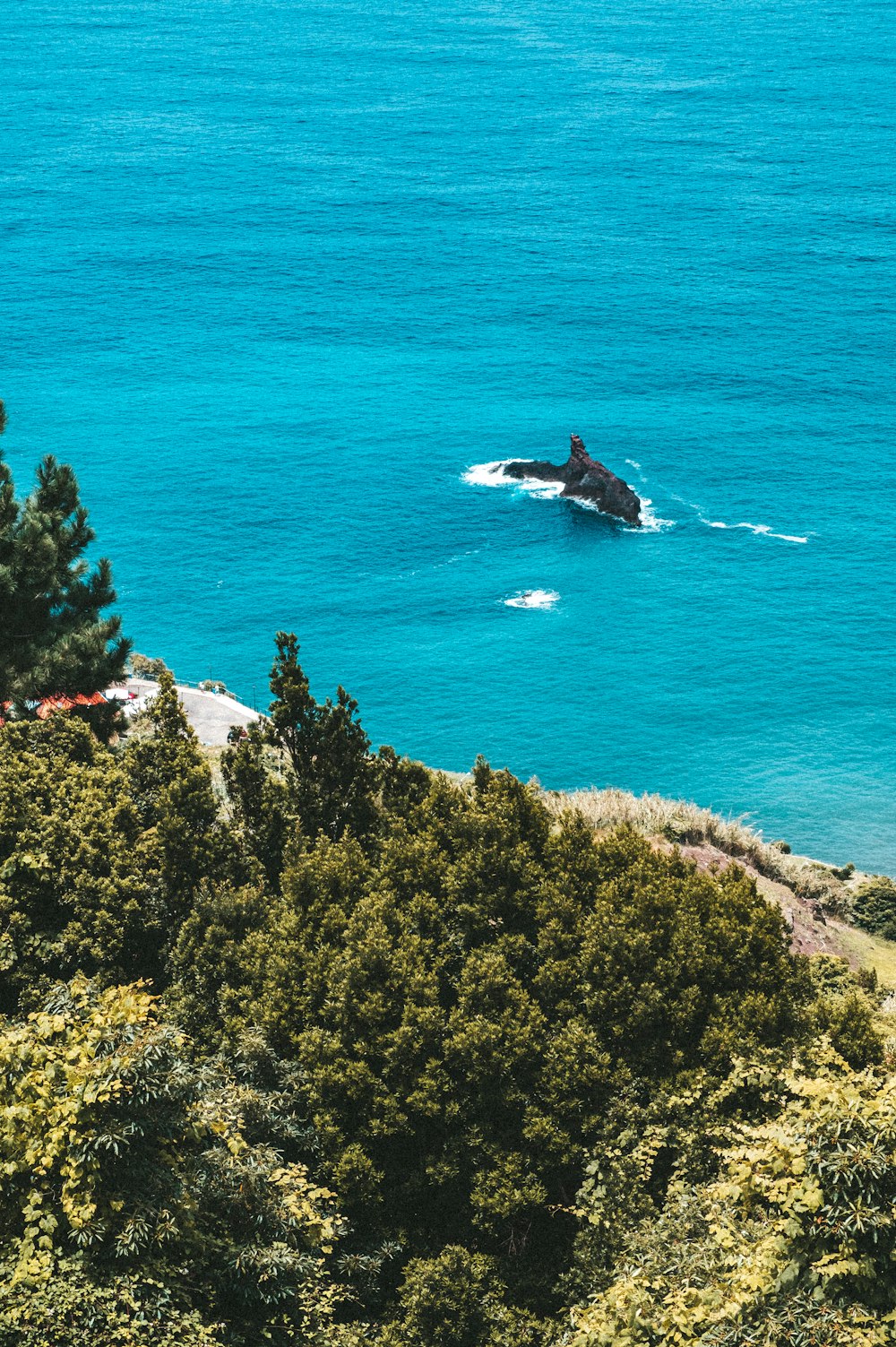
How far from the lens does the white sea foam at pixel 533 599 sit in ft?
304

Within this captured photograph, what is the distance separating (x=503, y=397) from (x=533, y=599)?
32.6 m

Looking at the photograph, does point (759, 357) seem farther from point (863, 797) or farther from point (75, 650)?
point (75, 650)

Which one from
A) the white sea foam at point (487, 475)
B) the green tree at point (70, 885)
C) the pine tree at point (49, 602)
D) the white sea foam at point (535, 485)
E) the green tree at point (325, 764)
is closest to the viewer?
the green tree at point (70, 885)

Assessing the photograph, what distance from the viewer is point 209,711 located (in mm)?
71375

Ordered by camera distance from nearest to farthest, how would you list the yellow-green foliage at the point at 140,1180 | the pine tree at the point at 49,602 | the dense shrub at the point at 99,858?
the yellow-green foliage at the point at 140,1180
the dense shrub at the point at 99,858
the pine tree at the point at 49,602

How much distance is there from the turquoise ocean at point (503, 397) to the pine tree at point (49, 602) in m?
40.3

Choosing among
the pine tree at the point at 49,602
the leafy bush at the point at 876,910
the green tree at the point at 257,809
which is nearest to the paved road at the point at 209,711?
the pine tree at the point at 49,602

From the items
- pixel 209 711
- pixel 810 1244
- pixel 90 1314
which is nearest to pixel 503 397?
pixel 209 711

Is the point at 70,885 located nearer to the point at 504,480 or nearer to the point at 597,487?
the point at 597,487

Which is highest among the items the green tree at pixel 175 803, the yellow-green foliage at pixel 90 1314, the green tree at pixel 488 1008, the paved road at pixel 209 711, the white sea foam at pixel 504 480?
the white sea foam at pixel 504 480

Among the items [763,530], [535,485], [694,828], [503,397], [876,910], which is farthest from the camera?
[503,397]

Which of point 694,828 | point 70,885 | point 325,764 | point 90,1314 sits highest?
point 694,828

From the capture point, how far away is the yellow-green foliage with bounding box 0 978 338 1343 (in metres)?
18.2

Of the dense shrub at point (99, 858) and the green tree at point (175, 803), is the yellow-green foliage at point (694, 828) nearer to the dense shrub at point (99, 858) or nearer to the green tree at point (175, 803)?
the green tree at point (175, 803)
